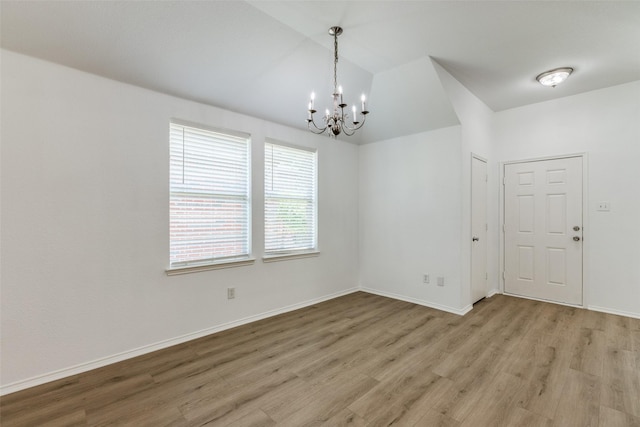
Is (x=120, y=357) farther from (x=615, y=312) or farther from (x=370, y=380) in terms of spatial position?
(x=615, y=312)

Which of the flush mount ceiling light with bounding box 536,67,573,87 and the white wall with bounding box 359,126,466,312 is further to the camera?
the white wall with bounding box 359,126,466,312

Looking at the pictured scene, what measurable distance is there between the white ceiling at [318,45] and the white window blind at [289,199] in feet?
1.87

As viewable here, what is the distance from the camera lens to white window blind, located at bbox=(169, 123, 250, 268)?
117 inches

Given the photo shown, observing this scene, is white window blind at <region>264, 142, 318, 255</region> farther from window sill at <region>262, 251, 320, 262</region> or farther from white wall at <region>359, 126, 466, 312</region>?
white wall at <region>359, 126, 466, 312</region>

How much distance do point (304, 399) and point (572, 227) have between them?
4235 millimetres

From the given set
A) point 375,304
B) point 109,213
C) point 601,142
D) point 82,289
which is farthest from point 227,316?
point 601,142

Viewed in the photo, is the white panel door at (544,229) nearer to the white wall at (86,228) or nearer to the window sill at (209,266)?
the window sill at (209,266)

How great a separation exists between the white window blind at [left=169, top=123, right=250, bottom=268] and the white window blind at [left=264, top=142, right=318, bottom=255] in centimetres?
34

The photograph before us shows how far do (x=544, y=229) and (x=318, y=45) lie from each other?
159 inches

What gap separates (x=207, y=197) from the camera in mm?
3182

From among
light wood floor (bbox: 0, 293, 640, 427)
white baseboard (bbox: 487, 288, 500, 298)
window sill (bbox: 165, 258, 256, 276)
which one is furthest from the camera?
white baseboard (bbox: 487, 288, 500, 298)

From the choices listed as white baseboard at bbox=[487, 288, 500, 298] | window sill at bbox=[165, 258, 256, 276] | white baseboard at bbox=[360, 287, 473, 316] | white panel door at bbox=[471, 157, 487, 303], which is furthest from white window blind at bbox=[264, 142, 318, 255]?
white baseboard at bbox=[487, 288, 500, 298]

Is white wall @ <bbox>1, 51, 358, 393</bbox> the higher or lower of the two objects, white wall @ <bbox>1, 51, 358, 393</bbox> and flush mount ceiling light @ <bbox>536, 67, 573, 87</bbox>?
the lower

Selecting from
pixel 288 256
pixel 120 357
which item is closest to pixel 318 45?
pixel 288 256
